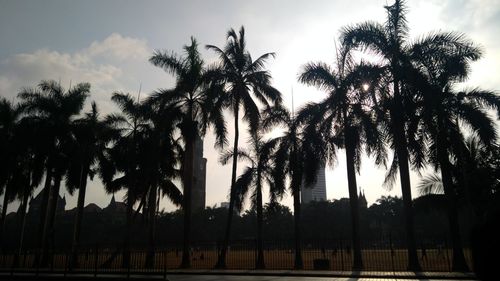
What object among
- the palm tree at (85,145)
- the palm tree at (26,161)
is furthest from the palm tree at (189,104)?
the palm tree at (26,161)

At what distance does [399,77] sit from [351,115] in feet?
10.9

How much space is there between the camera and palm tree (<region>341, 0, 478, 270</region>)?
2017 centimetres

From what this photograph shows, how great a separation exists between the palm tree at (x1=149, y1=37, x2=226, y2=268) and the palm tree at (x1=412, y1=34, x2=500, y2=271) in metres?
12.6

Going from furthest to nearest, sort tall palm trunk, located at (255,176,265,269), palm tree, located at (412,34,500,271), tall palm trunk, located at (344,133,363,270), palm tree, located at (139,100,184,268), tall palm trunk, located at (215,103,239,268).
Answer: palm tree, located at (139,100,184,268) < tall palm trunk, located at (215,103,239,268) < tall palm trunk, located at (255,176,265,269) < tall palm trunk, located at (344,133,363,270) < palm tree, located at (412,34,500,271)

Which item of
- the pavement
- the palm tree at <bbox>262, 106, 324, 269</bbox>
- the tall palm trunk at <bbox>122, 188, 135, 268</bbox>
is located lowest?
the pavement

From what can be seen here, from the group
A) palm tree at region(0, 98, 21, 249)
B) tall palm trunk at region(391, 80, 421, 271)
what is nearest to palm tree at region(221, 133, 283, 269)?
tall palm trunk at region(391, 80, 421, 271)

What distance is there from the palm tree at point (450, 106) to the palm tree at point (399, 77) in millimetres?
558

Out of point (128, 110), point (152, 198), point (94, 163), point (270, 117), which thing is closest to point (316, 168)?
point (270, 117)

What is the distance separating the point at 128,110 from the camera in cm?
3038

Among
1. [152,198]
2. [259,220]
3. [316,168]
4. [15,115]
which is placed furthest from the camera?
[15,115]

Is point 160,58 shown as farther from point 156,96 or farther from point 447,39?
point 447,39

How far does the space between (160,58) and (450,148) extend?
19.2 m

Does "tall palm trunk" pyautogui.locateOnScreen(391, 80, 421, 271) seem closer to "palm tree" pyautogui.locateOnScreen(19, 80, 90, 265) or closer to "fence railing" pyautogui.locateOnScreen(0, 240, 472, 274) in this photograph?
"fence railing" pyautogui.locateOnScreen(0, 240, 472, 274)

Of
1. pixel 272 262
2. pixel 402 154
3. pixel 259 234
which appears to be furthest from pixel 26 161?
pixel 402 154
